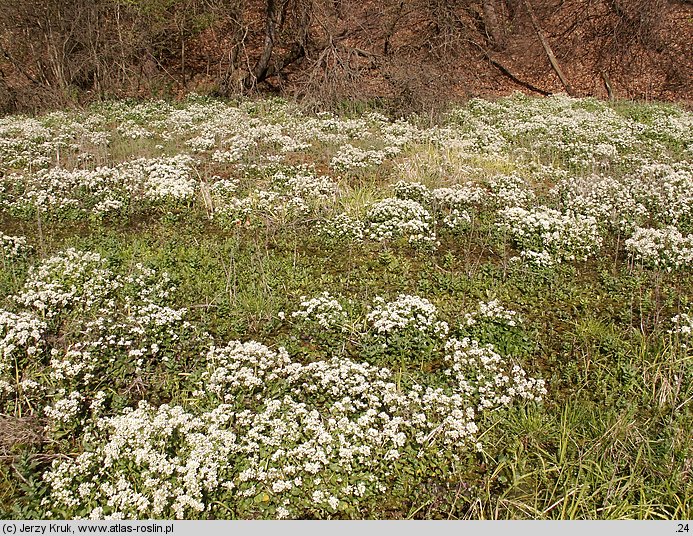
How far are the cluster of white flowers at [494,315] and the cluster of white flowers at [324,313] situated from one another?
140 centimetres

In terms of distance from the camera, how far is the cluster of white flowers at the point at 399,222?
8.08 m

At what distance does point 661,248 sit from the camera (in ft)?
24.9

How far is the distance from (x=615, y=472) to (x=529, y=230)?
457 centimetres

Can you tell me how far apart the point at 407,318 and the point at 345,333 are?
0.70 m

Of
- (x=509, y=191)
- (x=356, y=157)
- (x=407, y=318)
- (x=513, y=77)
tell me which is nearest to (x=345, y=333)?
Answer: (x=407, y=318)

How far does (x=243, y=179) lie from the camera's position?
33.4 feet

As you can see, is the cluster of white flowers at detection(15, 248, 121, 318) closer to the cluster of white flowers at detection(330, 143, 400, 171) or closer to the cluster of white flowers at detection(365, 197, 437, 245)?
the cluster of white flowers at detection(365, 197, 437, 245)

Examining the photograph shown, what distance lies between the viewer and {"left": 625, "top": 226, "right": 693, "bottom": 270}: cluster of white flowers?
732 centimetres

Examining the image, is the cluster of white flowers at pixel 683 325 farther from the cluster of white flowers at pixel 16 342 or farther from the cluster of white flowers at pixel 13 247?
the cluster of white flowers at pixel 13 247

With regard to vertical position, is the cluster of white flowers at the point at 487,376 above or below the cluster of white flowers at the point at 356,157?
below

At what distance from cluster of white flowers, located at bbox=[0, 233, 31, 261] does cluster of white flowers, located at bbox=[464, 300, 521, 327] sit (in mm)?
6031

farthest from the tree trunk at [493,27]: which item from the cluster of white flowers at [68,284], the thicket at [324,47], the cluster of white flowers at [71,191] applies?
the cluster of white flowers at [68,284]

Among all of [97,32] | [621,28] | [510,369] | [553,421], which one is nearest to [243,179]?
[510,369]

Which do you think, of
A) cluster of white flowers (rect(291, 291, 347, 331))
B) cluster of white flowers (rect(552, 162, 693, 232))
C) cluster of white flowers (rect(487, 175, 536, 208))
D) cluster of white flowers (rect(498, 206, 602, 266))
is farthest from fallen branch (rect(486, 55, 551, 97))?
cluster of white flowers (rect(291, 291, 347, 331))
